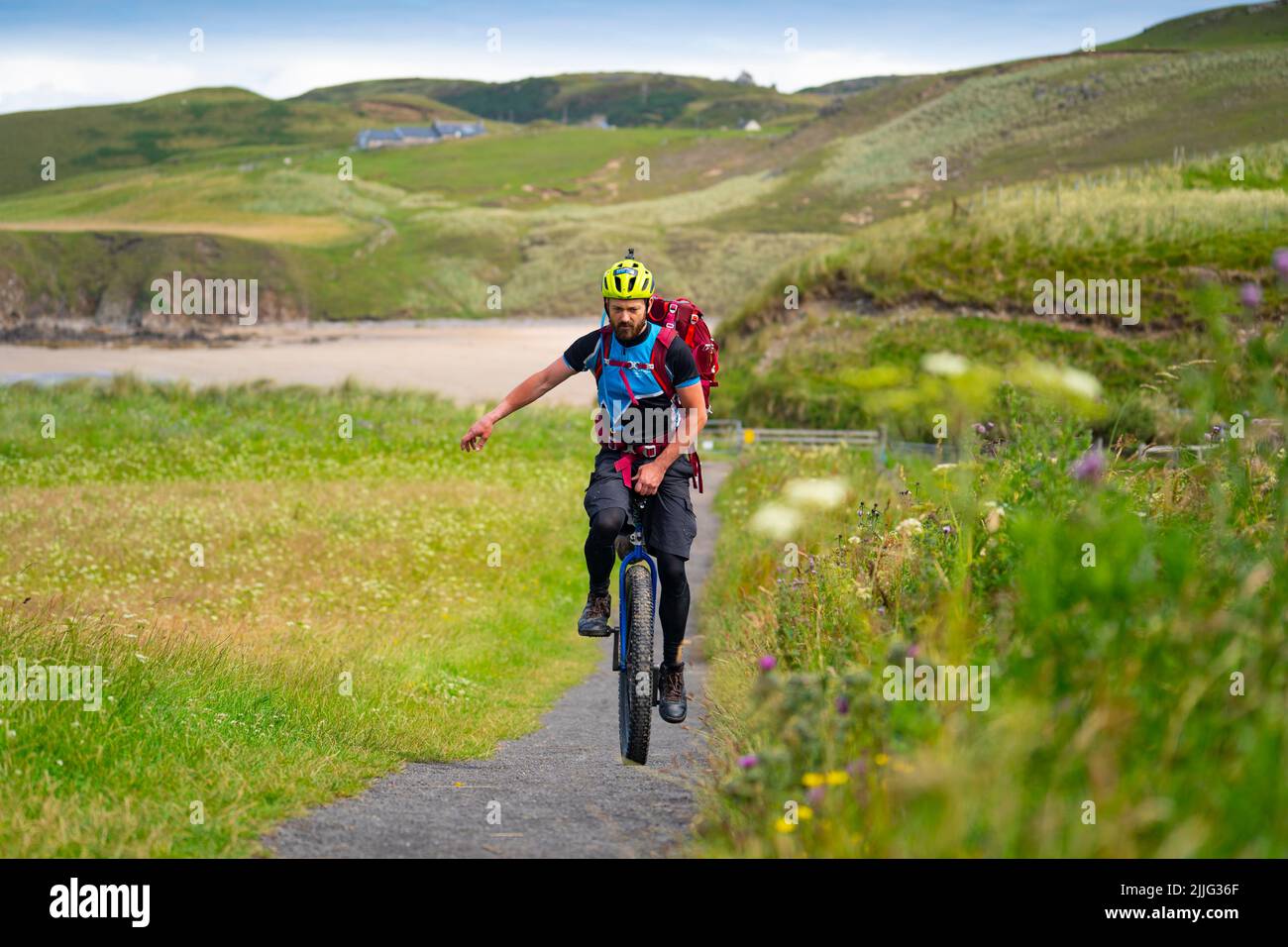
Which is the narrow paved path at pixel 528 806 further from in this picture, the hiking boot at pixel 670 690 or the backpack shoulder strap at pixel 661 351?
the backpack shoulder strap at pixel 661 351

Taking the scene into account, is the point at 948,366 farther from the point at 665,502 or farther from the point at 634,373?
the point at 665,502

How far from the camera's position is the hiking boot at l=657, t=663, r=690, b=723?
8328 mm

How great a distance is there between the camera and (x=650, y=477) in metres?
7.97

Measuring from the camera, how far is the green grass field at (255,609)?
639 centimetres

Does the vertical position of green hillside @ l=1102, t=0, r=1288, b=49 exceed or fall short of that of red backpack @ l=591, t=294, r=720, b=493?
it exceeds it

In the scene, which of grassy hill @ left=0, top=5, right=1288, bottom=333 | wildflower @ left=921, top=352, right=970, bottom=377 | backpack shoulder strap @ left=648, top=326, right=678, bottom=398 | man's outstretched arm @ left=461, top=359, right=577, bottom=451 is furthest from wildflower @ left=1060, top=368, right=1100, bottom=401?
grassy hill @ left=0, top=5, right=1288, bottom=333

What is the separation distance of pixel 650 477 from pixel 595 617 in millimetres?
1075

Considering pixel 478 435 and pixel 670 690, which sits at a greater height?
pixel 478 435

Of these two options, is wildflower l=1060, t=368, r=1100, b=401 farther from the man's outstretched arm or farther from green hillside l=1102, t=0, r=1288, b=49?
green hillside l=1102, t=0, r=1288, b=49

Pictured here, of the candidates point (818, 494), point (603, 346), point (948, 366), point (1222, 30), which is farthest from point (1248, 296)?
point (1222, 30)

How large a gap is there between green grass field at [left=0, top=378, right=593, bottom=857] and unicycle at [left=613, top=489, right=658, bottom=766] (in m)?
1.40

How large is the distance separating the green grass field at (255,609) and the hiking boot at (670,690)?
4.76 feet

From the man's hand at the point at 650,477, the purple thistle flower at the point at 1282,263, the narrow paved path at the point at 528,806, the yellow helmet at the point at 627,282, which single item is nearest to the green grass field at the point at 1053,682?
the purple thistle flower at the point at 1282,263
